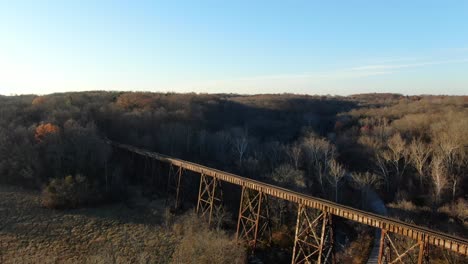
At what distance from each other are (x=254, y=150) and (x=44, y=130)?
78.6 feet

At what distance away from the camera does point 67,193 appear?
26.3 m

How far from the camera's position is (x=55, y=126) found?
3306cm

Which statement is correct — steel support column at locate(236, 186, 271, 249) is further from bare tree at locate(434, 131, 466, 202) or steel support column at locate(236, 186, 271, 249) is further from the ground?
bare tree at locate(434, 131, 466, 202)

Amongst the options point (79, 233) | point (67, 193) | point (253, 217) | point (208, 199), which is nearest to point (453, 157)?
point (253, 217)

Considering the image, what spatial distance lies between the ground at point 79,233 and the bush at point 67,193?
0.73 metres

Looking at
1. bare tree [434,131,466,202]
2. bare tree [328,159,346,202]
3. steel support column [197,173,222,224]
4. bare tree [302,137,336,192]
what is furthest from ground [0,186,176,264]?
bare tree [434,131,466,202]

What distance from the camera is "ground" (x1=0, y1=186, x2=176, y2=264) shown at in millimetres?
19230

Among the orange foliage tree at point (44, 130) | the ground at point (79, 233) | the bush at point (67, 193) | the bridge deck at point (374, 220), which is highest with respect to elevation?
the orange foliage tree at point (44, 130)

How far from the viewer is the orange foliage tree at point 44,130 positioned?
31788 mm

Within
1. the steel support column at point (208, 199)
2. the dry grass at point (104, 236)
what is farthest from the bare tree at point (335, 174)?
the dry grass at point (104, 236)

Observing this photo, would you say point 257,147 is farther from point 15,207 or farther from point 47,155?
point 15,207

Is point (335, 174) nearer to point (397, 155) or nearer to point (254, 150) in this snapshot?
point (397, 155)

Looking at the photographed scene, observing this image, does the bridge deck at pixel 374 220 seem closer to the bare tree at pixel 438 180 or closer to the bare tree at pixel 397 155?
the bare tree at pixel 438 180

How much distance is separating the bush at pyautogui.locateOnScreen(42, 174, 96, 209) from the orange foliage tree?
245 inches
